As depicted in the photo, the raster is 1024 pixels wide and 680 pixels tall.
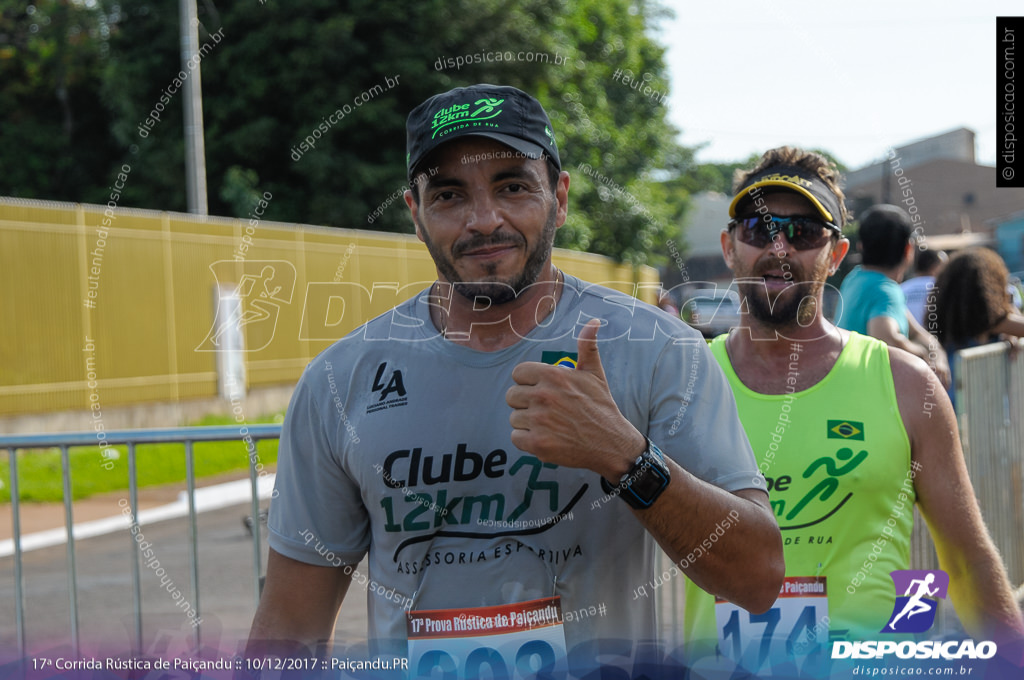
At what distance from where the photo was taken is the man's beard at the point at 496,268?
214 centimetres

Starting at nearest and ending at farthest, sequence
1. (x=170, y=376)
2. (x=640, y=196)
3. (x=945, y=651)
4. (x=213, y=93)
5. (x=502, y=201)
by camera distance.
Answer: (x=945, y=651), (x=502, y=201), (x=170, y=376), (x=213, y=93), (x=640, y=196)

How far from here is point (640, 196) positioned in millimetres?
22859

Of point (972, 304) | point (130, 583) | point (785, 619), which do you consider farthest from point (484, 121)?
point (130, 583)

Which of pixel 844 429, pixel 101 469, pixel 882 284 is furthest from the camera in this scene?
pixel 101 469

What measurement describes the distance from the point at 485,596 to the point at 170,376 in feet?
44.2

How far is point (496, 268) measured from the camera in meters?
2.13

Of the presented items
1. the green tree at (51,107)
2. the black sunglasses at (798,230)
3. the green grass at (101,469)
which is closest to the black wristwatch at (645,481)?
the black sunglasses at (798,230)

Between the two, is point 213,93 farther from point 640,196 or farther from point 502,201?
point 502,201

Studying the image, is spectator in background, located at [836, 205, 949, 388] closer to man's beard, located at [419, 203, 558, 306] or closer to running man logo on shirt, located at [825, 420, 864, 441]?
running man logo on shirt, located at [825, 420, 864, 441]

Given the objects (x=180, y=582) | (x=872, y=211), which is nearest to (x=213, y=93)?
(x=180, y=582)

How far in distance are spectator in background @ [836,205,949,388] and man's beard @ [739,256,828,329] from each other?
187cm

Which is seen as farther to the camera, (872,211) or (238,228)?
(238,228)

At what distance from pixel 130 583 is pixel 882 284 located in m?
5.24

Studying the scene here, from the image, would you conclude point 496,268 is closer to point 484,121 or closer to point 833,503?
point 484,121
